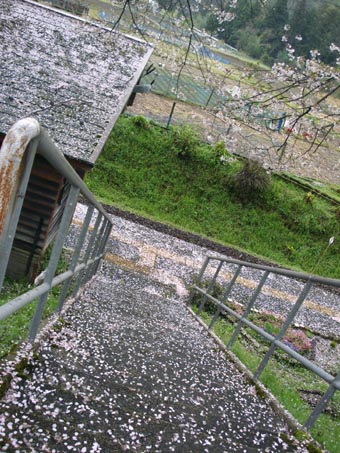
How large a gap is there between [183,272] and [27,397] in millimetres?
9519

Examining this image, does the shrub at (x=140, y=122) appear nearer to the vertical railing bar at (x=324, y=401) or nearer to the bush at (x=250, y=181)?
the bush at (x=250, y=181)

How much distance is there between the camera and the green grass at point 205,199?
15.6 meters

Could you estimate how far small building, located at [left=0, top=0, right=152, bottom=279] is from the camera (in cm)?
689

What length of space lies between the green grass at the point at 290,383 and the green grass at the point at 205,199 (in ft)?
21.7

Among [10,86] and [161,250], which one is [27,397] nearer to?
[10,86]

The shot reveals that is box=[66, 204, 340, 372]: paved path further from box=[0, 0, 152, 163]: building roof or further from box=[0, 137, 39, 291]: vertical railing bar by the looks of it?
box=[0, 137, 39, 291]: vertical railing bar

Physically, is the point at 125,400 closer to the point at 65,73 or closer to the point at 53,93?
the point at 53,93

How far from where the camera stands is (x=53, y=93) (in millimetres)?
7422

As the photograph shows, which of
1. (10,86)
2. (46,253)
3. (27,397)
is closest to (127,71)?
(10,86)

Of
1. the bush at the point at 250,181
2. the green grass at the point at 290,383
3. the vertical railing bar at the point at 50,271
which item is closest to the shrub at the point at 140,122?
the bush at the point at 250,181

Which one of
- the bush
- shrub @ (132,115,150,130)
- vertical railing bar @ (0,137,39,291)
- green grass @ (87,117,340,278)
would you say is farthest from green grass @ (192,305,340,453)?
shrub @ (132,115,150,130)

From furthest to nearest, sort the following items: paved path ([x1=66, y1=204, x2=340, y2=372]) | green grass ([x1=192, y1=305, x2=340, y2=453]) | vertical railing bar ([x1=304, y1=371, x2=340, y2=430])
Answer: paved path ([x1=66, y1=204, x2=340, y2=372]) < green grass ([x1=192, y1=305, x2=340, y2=453]) < vertical railing bar ([x1=304, y1=371, x2=340, y2=430])

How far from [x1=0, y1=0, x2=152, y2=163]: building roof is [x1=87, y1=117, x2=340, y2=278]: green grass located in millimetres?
6290

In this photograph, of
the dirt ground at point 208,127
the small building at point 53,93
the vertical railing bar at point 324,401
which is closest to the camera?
the vertical railing bar at point 324,401
